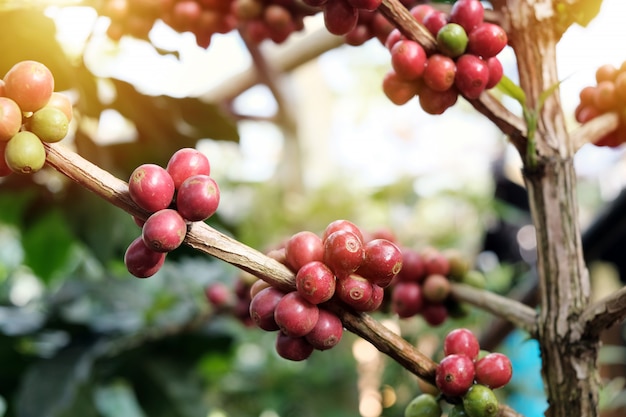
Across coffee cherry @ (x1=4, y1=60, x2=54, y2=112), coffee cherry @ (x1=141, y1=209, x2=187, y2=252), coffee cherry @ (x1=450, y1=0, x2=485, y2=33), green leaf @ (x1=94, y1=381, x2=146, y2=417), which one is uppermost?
coffee cherry @ (x1=450, y1=0, x2=485, y2=33)

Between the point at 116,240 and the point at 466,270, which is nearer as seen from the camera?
the point at 466,270

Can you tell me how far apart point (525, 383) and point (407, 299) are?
2.07 ft

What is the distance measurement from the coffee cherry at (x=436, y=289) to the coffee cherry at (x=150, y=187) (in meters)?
0.27

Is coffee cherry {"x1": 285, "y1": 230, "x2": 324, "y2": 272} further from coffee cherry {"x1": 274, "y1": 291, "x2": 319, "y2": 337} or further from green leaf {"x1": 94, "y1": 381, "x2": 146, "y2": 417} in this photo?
green leaf {"x1": 94, "y1": 381, "x2": 146, "y2": 417}

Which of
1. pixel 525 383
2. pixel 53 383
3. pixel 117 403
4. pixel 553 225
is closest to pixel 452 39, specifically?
pixel 553 225

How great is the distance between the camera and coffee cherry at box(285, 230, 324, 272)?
309mm

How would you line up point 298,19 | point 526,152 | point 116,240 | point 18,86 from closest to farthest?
point 18,86
point 526,152
point 298,19
point 116,240

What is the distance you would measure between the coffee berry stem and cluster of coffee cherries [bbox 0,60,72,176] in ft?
0.98

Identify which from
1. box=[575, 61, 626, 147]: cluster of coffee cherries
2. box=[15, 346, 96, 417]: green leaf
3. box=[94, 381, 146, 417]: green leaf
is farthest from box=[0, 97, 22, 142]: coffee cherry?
box=[94, 381, 146, 417]: green leaf

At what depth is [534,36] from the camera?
42 cm

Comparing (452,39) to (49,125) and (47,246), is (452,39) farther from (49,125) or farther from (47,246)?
(47,246)

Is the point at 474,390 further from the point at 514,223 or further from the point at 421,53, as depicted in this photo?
the point at 514,223

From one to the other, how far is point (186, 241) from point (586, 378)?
0.24m

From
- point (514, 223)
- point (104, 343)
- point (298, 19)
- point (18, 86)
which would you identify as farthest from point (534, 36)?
point (514, 223)
